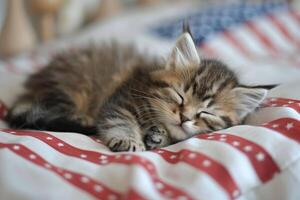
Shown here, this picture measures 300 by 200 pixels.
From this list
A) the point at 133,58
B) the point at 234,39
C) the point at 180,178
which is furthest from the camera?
the point at 234,39

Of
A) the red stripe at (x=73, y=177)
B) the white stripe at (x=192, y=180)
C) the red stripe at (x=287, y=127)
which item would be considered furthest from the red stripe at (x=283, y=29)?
the red stripe at (x=73, y=177)

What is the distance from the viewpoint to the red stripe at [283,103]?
3.34ft

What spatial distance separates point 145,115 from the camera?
3.66ft

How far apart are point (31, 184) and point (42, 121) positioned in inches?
13.8

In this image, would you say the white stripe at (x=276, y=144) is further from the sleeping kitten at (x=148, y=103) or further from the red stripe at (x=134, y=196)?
the red stripe at (x=134, y=196)

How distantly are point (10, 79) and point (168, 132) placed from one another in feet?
2.30

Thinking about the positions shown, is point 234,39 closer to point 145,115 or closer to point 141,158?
point 145,115

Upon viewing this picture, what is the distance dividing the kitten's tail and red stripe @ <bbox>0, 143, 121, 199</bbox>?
218 mm

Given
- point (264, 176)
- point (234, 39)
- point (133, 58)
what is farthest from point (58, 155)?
point (234, 39)

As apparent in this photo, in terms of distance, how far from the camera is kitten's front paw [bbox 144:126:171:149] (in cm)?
106

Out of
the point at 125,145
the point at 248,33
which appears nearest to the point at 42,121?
the point at 125,145

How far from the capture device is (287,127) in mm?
939

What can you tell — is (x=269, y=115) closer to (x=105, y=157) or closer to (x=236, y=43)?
(x=105, y=157)

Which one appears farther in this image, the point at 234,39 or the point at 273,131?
the point at 234,39
